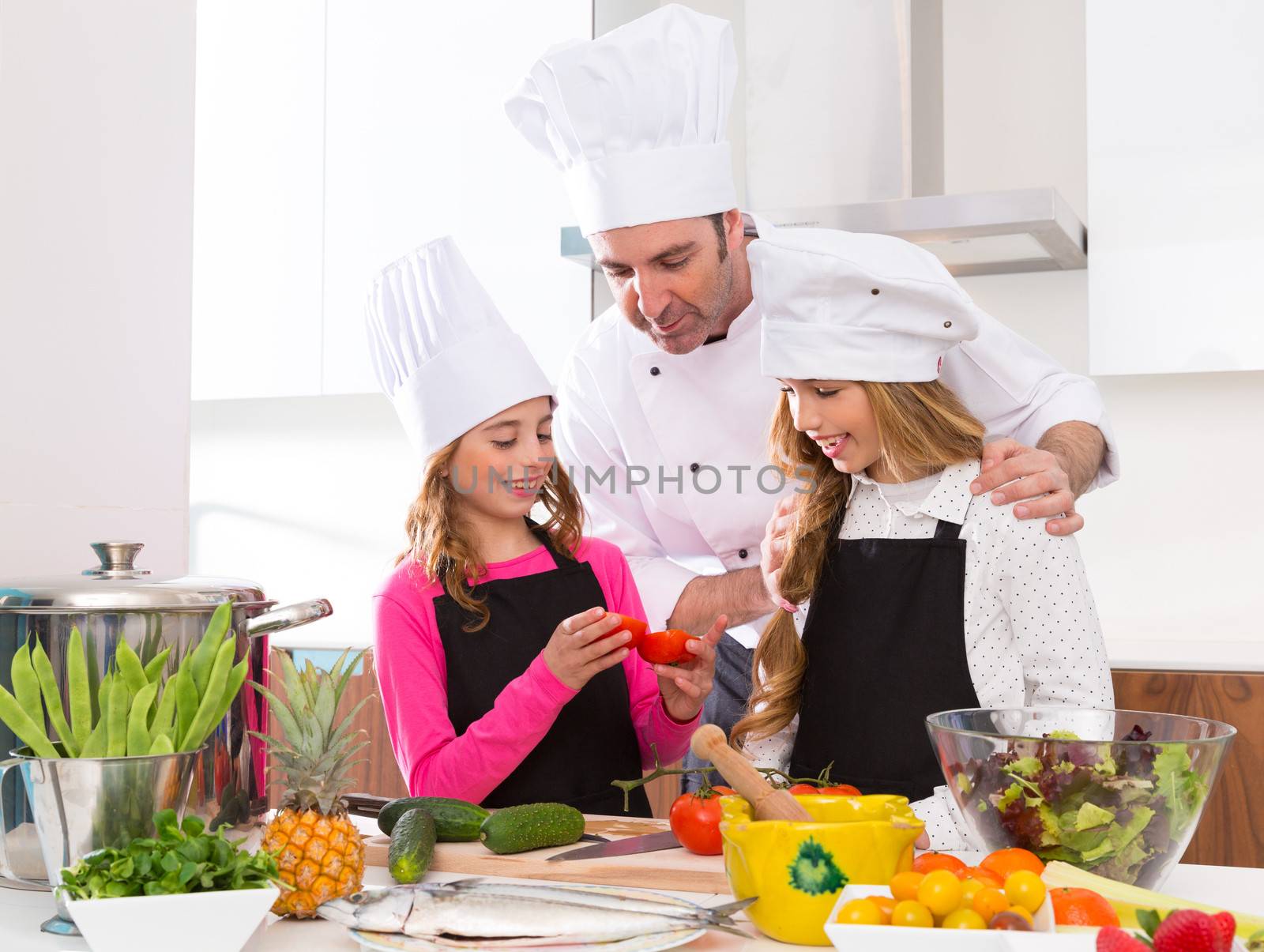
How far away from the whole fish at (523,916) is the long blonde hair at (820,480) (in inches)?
29.1

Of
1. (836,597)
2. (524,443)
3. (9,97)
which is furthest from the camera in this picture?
(524,443)

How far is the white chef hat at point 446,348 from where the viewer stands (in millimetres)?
1663

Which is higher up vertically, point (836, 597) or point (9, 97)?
point (9, 97)

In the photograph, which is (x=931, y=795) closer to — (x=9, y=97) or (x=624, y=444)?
(x=624, y=444)

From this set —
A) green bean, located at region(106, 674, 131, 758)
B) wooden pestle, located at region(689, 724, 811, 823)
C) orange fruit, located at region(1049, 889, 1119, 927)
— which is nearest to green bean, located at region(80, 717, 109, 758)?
green bean, located at region(106, 674, 131, 758)

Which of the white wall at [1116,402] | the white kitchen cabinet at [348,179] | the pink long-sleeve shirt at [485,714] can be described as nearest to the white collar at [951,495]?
the pink long-sleeve shirt at [485,714]

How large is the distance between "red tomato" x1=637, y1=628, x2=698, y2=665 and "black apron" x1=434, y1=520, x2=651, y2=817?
17 centimetres

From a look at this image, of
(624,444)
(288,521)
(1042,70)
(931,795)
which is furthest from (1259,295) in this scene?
(288,521)

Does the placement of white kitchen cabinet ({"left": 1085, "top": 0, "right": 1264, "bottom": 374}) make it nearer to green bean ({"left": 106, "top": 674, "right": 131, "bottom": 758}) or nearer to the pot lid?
the pot lid

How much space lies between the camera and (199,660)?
0.94m

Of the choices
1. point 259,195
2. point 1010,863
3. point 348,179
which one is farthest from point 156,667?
point 259,195

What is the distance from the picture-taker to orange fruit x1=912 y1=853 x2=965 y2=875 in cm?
83

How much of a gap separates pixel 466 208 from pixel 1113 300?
1518 mm

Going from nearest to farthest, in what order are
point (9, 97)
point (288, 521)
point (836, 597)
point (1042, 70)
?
point (9, 97) < point (836, 597) < point (1042, 70) < point (288, 521)
